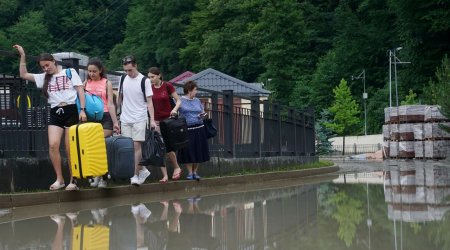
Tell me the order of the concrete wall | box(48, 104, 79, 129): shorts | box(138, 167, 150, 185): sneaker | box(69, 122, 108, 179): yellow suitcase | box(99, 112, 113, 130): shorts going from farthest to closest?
the concrete wall → box(138, 167, 150, 185): sneaker → box(99, 112, 113, 130): shorts → box(48, 104, 79, 129): shorts → box(69, 122, 108, 179): yellow suitcase

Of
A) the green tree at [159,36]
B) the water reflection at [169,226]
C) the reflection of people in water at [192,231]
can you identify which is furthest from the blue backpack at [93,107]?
the green tree at [159,36]

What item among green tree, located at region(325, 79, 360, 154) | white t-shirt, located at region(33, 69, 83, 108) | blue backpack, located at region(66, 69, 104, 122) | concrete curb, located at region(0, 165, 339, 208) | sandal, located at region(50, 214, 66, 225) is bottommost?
sandal, located at region(50, 214, 66, 225)

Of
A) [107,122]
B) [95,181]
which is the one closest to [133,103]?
[107,122]

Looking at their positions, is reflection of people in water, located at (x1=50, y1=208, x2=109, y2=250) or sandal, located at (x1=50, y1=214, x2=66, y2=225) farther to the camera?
sandal, located at (x1=50, y1=214, x2=66, y2=225)

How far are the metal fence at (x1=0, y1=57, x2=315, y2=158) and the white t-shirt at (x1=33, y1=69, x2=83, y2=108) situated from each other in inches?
21.5

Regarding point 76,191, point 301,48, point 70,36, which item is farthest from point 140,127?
point 70,36

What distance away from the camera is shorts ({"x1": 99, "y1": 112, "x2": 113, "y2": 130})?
1127 cm

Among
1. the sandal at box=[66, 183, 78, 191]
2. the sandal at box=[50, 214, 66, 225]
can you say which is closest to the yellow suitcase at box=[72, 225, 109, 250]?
the sandal at box=[50, 214, 66, 225]

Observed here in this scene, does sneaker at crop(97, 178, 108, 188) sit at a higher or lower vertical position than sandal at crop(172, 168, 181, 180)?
lower

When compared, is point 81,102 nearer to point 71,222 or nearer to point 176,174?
point 71,222

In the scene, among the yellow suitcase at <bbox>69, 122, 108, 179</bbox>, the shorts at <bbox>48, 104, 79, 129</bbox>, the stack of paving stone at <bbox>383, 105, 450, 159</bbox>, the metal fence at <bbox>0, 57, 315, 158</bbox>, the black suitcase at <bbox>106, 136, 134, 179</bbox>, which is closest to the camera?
the yellow suitcase at <bbox>69, 122, 108, 179</bbox>

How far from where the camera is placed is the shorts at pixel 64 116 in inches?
408

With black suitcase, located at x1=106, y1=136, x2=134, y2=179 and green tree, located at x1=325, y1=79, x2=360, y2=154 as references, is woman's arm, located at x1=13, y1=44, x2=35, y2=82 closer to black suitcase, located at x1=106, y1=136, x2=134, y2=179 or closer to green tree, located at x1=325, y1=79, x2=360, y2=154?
black suitcase, located at x1=106, y1=136, x2=134, y2=179

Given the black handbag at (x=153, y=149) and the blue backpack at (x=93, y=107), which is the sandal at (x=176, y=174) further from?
the blue backpack at (x=93, y=107)
